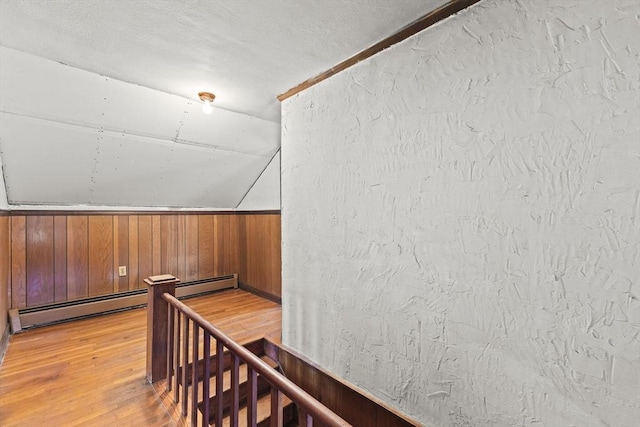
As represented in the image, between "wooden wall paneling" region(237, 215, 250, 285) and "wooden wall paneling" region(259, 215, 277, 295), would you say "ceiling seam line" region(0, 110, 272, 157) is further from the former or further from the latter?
"wooden wall paneling" region(237, 215, 250, 285)

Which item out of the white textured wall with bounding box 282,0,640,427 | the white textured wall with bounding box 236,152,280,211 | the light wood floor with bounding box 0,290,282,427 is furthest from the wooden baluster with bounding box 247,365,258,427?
the white textured wall with bounding box 236,152,280,211

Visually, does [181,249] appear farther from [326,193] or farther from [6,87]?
[326,193]

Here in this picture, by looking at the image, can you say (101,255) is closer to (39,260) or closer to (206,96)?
(39,260)

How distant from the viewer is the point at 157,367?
197cm

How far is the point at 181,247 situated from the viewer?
147 inches

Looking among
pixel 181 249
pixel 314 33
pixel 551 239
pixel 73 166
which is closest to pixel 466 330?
pixel 551 239

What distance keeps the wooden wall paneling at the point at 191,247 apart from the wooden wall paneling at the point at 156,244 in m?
0.31

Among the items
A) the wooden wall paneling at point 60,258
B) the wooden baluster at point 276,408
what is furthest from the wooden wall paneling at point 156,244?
the wooden baluster at point 276,408

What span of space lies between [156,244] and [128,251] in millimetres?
288

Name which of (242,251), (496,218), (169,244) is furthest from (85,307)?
(496,218)

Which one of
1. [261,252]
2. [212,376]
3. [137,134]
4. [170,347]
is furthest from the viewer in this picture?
[261,252]

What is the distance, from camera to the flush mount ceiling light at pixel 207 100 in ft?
7.02

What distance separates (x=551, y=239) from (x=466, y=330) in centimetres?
47

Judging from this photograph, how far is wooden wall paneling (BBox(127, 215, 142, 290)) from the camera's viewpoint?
337 cm
